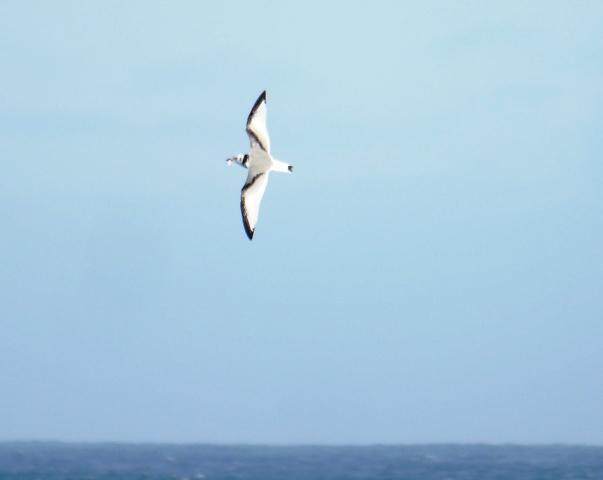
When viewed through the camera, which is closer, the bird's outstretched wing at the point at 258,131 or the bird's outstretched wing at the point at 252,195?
the bird's outstretched wing at the point at 258,131

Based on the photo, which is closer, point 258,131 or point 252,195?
point 258,131

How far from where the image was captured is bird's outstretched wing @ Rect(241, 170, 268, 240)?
33.7 m

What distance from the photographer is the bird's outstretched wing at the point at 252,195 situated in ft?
111

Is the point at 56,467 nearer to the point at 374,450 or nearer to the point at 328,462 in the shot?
the point at 328,462

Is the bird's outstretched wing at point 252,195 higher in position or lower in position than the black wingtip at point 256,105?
lower

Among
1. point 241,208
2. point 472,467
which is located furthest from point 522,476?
point 241,208

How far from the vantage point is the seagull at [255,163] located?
3303 centimetres

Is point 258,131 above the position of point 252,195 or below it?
above

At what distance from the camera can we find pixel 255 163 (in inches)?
1320

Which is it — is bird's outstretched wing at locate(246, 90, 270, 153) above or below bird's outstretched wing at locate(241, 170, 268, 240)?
above

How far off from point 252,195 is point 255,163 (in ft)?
2.19

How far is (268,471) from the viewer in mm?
110125

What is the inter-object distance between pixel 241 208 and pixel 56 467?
83115 millimetres

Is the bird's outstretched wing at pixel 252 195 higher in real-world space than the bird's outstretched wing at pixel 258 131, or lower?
lower
